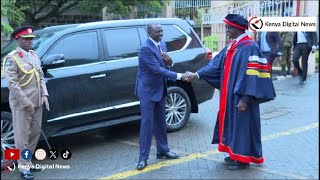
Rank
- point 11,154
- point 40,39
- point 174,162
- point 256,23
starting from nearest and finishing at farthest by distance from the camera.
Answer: point 11,154 → point 174,162 → point 40,39 → point 256,23

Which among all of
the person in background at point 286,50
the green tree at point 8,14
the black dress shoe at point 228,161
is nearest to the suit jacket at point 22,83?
the green tree at point 8,14

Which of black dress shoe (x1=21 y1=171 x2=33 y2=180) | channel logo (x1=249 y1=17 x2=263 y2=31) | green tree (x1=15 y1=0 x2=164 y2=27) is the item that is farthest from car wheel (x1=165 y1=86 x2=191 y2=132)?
green tree (x1=15 y1=0 x2=164 y2=27)

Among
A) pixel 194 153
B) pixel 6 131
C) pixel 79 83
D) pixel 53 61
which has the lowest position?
pixel 194 153

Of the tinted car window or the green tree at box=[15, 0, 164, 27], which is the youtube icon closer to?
the tinted car window

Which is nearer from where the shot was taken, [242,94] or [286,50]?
[242,94]

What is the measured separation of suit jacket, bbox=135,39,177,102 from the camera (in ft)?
17.6

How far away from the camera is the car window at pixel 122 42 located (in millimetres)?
6703

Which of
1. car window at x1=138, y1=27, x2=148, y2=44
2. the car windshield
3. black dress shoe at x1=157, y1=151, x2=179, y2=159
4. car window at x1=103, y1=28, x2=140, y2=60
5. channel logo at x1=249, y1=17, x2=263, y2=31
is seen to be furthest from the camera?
channel logo at x1=249, y1=17, x2=263, y2=31

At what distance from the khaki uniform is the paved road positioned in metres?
0.52

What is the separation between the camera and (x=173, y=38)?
24.2 ft

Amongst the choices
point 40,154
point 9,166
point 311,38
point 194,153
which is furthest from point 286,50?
point 9,166

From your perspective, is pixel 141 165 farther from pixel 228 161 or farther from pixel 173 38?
pixel 173 38

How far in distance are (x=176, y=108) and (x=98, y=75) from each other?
4.82 feet

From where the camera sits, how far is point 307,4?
13.3 metres
